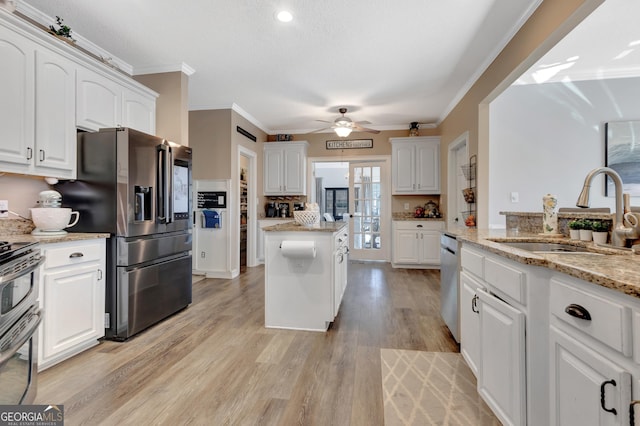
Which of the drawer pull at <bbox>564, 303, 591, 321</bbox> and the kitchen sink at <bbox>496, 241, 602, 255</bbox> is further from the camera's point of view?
the kitchen sink at <bbox>496, 241, 602, 255</bbox>

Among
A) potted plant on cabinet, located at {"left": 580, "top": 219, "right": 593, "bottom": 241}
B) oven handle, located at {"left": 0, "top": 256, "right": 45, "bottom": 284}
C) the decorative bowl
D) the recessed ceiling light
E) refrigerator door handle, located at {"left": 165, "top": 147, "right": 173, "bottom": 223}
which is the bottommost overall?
oven handle, located at {"left": 0, "top": 256, "right": 45, "bottom": 284}

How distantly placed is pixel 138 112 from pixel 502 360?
3630mm

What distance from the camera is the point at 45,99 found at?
2.16 m

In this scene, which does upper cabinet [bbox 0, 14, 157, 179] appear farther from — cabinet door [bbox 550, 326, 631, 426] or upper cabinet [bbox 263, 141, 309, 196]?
upper cabinet [bbox 263, 141, 309, 196]

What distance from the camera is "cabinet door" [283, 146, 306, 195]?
19.3 feet

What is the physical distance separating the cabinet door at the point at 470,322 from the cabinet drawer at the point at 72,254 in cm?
269

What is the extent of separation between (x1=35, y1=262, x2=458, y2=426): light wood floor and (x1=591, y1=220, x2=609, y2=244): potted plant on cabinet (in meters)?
1.22

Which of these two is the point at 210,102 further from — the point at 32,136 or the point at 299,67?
the point at 32,136

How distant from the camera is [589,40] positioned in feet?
8.97

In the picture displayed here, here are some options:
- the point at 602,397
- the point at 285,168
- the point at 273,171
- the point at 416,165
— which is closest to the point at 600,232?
the point at 602,397

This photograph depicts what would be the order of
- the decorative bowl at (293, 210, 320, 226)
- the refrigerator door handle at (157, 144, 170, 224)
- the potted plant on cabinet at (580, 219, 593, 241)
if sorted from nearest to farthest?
the potted plant on cabinet at (580, 219, 593, 241) → the refrigerator door handle at (157, 144, 170, 224) → the decorative bowl at (293, 210, 320, 226)

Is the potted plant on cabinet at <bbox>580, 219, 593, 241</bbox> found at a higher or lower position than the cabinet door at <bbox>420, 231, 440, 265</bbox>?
higher

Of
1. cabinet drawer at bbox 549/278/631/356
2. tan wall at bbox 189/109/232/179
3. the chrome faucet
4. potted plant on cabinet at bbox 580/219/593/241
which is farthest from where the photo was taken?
tan wall at bbox 189/109/232/179

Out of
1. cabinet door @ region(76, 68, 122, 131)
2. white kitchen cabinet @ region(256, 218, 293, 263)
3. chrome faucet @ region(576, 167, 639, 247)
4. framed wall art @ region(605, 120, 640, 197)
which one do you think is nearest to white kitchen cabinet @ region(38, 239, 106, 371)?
cabinet door @ region(76, 68, 122, 131)
